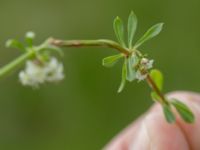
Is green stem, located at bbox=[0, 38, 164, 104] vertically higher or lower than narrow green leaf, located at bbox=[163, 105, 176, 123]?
higher

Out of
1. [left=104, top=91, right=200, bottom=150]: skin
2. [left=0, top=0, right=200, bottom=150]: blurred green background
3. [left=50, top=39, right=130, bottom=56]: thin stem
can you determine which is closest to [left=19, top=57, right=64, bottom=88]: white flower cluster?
[left=50, top=39, right=130, bottom=56]: thin stem

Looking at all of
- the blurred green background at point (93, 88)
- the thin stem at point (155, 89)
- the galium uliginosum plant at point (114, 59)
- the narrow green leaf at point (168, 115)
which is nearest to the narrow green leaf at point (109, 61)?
the galium uliginosum plant at point (114, 59)

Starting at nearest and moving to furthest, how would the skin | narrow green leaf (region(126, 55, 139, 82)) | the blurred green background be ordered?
narrow green leaf (region(126, 55, 139, 82)), the skin, the blurred green background

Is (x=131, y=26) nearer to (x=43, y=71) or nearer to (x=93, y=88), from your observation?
(x=43, y=71)

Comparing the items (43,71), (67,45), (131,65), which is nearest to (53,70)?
(43,71)

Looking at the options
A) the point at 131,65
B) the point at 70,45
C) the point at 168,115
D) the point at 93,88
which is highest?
the point at 93,88

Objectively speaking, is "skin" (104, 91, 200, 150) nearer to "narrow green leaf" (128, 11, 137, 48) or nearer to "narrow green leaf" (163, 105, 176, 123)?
"narrow green leaf" (163, 105, 176, 123)

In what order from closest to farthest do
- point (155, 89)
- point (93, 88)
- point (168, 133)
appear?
point (155, 89), point (168, 133), point (93, 88)
